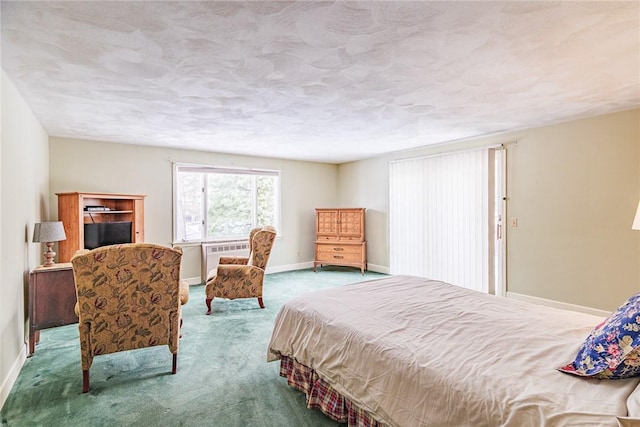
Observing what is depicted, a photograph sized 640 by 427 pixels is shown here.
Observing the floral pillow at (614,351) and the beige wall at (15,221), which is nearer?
the floral pillow at (614,351)

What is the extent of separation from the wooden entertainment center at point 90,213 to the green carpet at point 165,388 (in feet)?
3.63

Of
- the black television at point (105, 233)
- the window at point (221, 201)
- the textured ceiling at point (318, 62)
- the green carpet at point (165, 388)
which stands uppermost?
the textured ceiling at point (318, 62)

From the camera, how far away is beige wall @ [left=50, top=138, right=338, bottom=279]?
459 centimetres

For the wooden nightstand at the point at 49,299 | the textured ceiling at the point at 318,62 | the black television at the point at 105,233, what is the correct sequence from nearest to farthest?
the textured ceiling at the point at 318,62
the wooden nightstand at the point at 49,299
the black television at the point at 105,233

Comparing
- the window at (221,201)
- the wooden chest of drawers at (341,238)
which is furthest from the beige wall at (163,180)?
the wooden chest of drawers at (341,238)

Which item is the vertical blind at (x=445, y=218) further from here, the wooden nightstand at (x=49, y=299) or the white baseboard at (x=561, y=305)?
the wooden nightstand at (x=49, y=299)

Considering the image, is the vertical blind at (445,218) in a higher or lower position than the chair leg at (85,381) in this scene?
higher

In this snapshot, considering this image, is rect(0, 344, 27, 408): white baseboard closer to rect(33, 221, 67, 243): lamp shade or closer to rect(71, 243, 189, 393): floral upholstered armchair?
rect(71, 243, 189, 393): floral upholstered armchair

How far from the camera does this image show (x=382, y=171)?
6301mm

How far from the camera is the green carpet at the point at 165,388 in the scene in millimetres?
1979

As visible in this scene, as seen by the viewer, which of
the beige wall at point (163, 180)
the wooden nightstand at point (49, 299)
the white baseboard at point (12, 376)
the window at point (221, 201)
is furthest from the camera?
the window at point (221, 201)

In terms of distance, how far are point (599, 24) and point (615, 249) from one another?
2.81 m

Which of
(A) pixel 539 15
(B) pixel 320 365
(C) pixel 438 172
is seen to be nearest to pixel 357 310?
(B) pixel 320 365

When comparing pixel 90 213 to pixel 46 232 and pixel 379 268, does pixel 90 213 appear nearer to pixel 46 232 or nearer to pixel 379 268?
pixel 46 232
